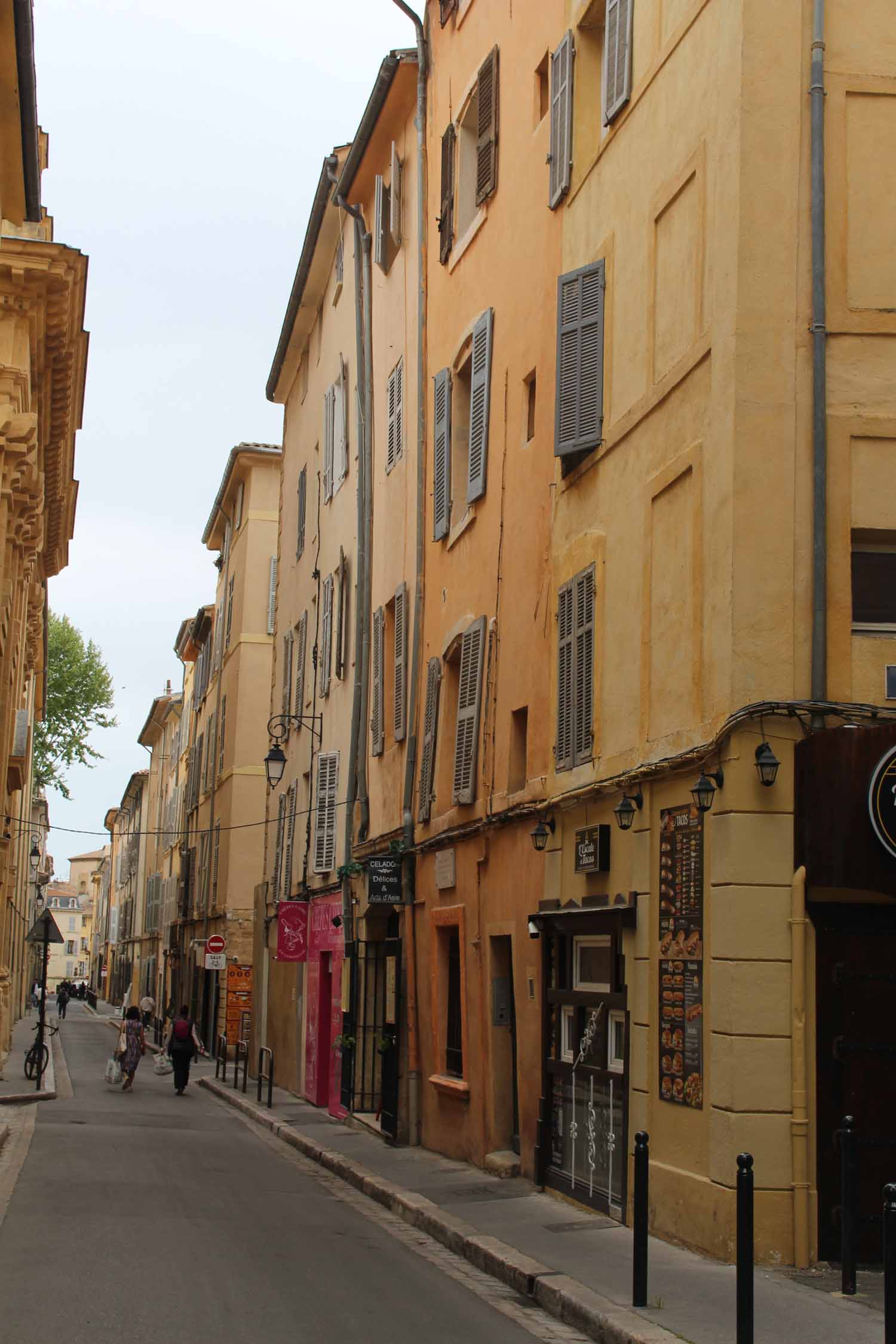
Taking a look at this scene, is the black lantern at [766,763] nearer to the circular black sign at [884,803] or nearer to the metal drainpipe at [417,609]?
the circular black sign at [884,803]

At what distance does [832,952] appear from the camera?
33.9 ft

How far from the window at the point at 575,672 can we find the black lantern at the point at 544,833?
0.51 m

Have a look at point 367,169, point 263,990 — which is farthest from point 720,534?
point 263,990

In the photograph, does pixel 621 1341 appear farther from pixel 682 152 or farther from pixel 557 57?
pixel 557 57

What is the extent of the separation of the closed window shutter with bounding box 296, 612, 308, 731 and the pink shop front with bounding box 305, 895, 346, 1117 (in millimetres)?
5108

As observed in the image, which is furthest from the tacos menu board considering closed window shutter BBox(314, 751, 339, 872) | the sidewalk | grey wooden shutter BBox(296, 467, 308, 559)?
grey wooden shutter BBox(296, 467, 308, 559)

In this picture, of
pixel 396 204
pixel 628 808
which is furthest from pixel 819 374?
pixel 396 204

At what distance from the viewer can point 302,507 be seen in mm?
34156

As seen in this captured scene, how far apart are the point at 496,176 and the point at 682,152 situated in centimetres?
676

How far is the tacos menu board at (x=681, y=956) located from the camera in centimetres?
1101

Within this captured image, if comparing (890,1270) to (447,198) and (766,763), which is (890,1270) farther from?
(447,198)

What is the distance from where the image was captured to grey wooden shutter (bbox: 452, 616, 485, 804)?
58.0ft

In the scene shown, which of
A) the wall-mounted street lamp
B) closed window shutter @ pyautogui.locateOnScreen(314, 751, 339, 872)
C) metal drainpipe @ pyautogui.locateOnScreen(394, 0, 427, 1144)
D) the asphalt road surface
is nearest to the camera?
the asphalt road surface

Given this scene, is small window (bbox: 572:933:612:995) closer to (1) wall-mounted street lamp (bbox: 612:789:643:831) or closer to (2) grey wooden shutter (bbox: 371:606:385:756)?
(1) wall-mounted street lamp (bbox: 612:789:643:831)
